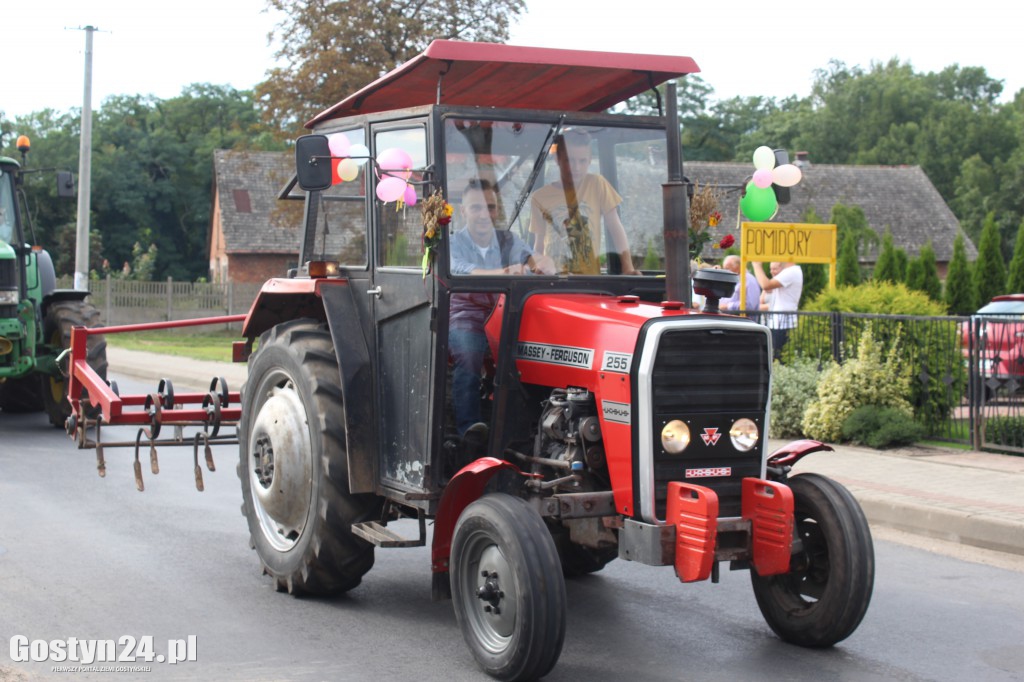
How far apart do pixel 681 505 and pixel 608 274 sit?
4.68 ft

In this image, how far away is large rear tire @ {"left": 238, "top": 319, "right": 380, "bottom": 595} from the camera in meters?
6.20

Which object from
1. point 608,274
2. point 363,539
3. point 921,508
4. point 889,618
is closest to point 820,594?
point 889,618

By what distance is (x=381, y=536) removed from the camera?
591 cm

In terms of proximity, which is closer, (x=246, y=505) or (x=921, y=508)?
(x=246, y=505)

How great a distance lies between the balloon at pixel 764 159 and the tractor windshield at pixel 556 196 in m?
0.49

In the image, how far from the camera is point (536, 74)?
20.2 ft

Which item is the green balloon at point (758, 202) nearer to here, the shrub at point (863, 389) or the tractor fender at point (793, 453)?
the tractor fender at point (793, 453)

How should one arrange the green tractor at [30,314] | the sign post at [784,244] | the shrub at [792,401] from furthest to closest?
the sign post at [784,244]
the green tractor at [30,314]
the shrub at [792,401]

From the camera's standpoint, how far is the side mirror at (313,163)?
5.62 metres

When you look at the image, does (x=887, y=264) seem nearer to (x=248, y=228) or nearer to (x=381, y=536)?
(x=381, y=536)

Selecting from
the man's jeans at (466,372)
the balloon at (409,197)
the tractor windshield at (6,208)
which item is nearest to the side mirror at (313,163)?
the balloon at (409,197)

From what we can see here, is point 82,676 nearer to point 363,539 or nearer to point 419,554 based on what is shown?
point 363,539

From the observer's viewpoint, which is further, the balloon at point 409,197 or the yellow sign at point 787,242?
the yellow sign at point 787,242

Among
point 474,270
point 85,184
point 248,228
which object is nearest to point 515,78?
point 474,270
